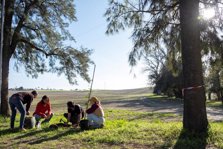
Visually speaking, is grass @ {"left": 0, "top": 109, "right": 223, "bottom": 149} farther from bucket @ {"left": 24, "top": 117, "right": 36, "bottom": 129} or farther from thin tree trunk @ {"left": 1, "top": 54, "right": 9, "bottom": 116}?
thin tree trunk @ {"left": 1, "top": 54, "right": 9, "bottom": 116}

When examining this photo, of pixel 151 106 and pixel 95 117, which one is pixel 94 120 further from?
pixel 151 106

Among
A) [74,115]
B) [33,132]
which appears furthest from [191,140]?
[74,115]

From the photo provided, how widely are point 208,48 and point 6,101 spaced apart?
40.6 ft

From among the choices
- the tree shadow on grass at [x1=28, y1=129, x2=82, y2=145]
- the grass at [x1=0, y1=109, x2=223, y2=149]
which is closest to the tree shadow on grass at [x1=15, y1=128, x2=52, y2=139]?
the grass at [x1=0, y1=109, x2=223, y2=149]

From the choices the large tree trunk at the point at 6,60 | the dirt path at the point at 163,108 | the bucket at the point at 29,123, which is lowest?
the dirt path at the point at 163,108

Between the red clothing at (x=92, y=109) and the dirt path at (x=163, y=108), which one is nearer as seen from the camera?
the red clothing at (x=92, y=109)

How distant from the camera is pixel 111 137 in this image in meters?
10.7

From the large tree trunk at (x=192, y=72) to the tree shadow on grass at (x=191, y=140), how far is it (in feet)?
0.80

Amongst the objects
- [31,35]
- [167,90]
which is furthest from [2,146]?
[167,90]

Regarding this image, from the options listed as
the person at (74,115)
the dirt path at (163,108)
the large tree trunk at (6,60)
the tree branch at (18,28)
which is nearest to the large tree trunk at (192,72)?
the person at (74,115)

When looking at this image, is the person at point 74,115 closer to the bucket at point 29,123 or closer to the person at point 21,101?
the bucket at point 29,123

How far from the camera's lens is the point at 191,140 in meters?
9.74

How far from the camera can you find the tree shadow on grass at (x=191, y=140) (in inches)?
365

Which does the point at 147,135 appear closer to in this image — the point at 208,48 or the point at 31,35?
the point at 208,48
